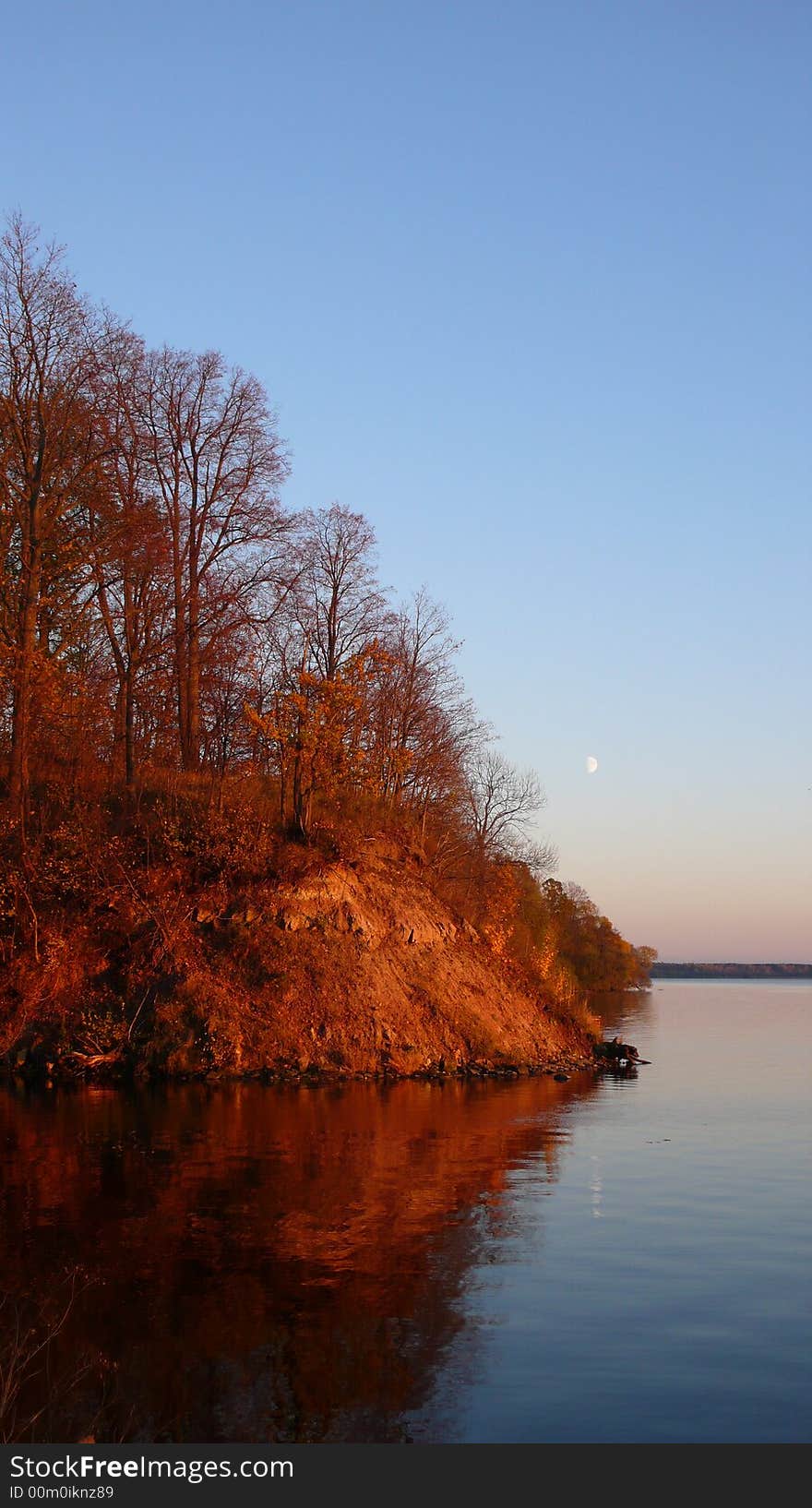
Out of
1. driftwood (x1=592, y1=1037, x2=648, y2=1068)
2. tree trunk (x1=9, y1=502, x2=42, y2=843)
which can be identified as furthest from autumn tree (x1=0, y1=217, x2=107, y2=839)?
driftwood (x1=592, y1=1037, x2=648, y2=1068)

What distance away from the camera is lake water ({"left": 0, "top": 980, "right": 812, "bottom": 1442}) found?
1128 cm

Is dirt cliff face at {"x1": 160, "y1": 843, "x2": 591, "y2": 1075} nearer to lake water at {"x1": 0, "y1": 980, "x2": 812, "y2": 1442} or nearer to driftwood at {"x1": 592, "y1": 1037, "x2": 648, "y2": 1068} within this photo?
driftwood at {"x1": 592, "y1": 1037, "x2": 648, "y2": 1068}

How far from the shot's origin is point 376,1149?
25.0 metres

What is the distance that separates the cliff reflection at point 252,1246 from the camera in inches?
444

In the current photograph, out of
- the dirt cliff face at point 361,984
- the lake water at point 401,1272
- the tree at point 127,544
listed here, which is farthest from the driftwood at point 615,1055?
the tree at point 127,544

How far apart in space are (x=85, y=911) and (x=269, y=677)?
496 inches

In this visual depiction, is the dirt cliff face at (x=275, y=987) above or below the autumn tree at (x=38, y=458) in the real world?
below

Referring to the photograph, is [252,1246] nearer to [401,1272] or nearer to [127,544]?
[401,1272]

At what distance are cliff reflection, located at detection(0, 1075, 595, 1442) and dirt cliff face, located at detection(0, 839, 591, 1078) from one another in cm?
440

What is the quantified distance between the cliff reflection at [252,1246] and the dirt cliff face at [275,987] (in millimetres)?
4398

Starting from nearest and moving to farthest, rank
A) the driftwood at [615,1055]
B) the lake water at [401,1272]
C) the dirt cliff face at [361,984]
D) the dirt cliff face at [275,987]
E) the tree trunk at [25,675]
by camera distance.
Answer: the lake water at [401,1272] → the dirt cliff face at [275,987] → the dirt cliff face at [361,984] → the tree trunk at [25,675] → the driftwood at [615,1055]

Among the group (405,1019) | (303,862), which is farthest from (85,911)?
(405,1019)

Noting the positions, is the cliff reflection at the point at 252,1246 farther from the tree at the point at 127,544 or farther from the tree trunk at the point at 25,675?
the tree at the point at 127,544

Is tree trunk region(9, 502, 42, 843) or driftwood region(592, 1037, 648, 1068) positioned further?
driftwood region(592, 1037, 648, 1068)
